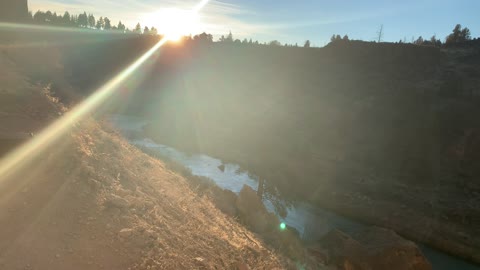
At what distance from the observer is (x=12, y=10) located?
28578 mm

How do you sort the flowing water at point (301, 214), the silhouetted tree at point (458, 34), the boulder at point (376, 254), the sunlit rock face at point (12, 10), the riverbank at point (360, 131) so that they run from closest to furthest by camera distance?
the boulder at point (376, 254)
the flowing water at point (301, 214)
the sunlit rock face at point (12, 10)
the riverbank at point (360, 131)
the silhouetted tree at point (458, 34)

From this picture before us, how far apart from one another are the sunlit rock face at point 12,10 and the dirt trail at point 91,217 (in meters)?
18.4

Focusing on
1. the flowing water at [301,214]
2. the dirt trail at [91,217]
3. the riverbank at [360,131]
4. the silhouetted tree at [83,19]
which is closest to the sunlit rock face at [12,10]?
the flowing water at [301,214]

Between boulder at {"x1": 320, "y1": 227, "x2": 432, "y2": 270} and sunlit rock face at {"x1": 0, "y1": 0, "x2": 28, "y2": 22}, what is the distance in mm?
29252

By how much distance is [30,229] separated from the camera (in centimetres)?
706

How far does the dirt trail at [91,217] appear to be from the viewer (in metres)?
6.93

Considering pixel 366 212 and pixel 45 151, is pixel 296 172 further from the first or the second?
pixel 45 151

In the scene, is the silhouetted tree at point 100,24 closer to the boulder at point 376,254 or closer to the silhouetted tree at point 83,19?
the silhouetted tree at point 83,19

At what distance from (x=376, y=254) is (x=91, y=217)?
1723 centimetres

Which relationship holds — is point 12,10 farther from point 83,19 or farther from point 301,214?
point 83,19

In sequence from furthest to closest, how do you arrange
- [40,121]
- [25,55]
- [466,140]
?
1. [466,140]
2. [25,55]
3. [40,121]

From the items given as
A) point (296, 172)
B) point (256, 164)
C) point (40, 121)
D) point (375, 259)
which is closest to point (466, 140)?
point (296, 172)

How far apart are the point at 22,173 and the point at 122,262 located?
11.6ft

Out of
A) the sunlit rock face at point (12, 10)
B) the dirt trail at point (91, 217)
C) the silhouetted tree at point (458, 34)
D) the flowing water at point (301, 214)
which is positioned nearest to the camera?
the dirt trail at point (91, 217)
